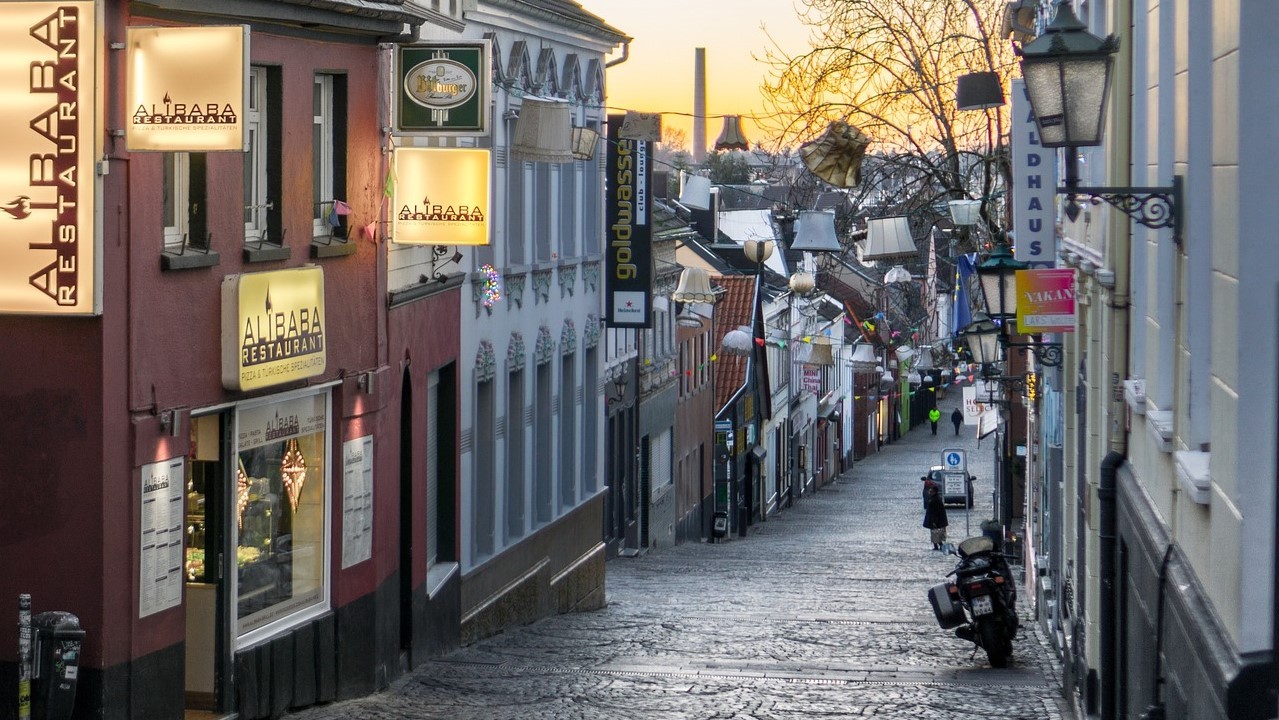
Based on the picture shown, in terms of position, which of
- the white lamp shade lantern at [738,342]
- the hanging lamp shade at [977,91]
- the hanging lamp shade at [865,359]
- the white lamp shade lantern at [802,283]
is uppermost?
the hanging lamp shade at [977,91]

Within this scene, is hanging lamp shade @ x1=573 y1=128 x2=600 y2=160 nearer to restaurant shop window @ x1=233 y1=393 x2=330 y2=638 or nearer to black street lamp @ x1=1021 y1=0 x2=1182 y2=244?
restaurant shop window @ x1=233 y1=393 x2=330 y2=638

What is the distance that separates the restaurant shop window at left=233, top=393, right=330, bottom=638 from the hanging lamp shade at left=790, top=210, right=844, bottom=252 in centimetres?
1311

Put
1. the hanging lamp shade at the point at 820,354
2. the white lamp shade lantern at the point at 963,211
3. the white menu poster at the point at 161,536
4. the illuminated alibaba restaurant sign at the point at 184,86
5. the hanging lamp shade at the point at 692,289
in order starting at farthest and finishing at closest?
the hanging lamp shade at the point at 820,354
the hanging lamp shade at the point at 692,289
the white lamp shade lantern at the point at 963,211
the white menu poster at the point at 161,536
the illuminated alibaba restaurant sign at the point at 184,86

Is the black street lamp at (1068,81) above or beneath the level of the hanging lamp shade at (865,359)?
above

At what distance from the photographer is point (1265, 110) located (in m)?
5.29

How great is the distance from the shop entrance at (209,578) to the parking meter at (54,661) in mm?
1976

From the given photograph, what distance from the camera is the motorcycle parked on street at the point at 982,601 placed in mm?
16375

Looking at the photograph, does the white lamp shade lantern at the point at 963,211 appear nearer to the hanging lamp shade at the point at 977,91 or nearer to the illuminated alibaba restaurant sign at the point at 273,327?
the hanging lamp shade at the point at 977,91

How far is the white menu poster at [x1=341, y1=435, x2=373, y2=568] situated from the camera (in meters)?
13.5

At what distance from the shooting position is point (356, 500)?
13.7 metres

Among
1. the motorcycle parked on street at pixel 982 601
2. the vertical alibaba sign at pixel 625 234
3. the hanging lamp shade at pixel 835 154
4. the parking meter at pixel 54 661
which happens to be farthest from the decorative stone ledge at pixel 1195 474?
the vertical alibaba sign at pixel 625 234

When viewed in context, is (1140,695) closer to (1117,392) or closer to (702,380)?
(1117,392)

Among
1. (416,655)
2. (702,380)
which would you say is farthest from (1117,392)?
(702,380)

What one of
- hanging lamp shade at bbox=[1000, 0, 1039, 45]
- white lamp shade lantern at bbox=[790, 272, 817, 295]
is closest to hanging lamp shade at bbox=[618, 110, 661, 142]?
hanging lamp shade at bbox=[1000, 0, 1039, 45]
